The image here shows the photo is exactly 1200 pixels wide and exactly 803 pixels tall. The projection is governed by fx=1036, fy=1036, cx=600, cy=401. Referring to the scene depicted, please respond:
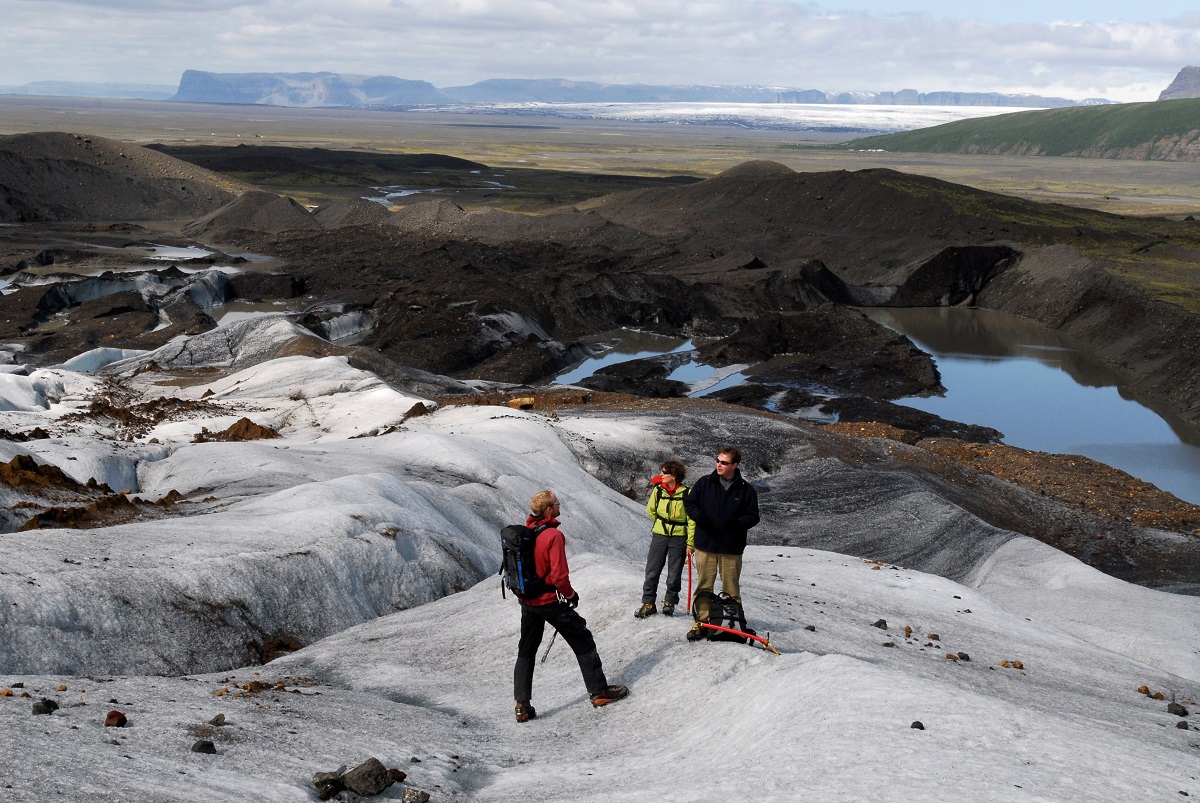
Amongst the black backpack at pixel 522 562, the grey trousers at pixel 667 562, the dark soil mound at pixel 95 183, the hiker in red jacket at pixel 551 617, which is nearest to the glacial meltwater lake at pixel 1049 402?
the grey trousers at pixel 667 562

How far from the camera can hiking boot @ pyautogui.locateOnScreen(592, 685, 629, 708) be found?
953 cm

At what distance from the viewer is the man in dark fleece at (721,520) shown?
10.3 metres

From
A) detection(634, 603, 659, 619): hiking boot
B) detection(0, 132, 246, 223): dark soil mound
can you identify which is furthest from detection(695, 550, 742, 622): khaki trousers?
detection(0, 132, 246, 223): dark soil mound

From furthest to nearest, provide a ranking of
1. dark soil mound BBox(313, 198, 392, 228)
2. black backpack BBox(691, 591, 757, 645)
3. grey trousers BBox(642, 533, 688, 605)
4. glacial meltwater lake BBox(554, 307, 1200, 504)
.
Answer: dark soil mound BBox(313, 198, 392, 228) → glacial meltwater lake BBox(554, 307, 1200, 504) → grey trousers BBox(642, 533, 688, 605) → black backpack BBox(691, 591, 757, 645)

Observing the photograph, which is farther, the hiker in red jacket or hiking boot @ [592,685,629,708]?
hiking boot @ [592,685,629,708]

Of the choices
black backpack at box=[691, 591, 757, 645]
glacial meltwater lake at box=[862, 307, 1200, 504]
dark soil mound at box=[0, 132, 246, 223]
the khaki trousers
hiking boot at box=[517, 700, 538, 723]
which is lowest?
glacial meltwater lake at box=[862, 307, 1200, 504]

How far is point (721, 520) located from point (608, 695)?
6.74 feet

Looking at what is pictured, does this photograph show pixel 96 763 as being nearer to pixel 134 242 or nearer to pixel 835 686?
pixel 835 686

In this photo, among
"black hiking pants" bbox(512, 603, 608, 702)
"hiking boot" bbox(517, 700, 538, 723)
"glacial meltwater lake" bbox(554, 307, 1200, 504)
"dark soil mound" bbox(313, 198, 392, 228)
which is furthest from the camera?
"dark soil mound" bbox(313, 198, 392, 228)


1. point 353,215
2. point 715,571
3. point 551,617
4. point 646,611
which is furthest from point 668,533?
point 353,215

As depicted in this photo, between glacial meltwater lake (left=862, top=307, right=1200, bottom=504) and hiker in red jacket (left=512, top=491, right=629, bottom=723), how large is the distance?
27.1 m

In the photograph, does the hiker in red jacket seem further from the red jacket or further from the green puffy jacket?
the green puffy jacket

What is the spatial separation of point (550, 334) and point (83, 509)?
36792 millimetres

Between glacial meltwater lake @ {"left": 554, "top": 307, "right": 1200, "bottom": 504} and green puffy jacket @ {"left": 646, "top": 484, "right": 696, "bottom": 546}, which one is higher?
green puffy jacket @ {"left": 646, "top": 484, "right": 696, "bottom": 546}
